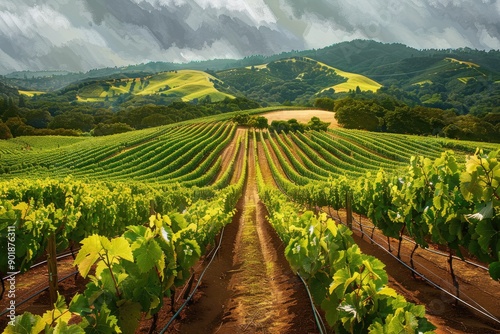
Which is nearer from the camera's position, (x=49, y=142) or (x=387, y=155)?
(x=387, y=155)

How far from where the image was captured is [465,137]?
72.4m

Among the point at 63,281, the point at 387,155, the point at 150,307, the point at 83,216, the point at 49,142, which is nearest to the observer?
the point at 150,307

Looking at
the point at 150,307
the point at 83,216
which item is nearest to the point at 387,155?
the point at 83,216

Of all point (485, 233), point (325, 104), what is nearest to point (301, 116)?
point (325, 104)

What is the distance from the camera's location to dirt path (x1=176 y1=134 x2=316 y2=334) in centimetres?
685

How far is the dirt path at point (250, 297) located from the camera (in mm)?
6848

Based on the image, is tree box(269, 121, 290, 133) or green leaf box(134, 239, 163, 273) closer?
green leaf box(134, 239, 163, 273)

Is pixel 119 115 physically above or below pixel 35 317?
above

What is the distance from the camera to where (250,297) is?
28.1 ft

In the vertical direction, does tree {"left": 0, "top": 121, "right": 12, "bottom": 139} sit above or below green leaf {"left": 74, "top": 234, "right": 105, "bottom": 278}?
above

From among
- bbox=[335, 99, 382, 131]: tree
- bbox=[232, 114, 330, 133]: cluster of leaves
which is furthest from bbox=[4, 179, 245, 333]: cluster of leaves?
bbox=[335, 99, 382, 131]: tree

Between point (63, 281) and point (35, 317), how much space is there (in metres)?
7.02

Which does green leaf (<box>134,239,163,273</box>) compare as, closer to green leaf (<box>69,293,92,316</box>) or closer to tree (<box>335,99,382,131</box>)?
green leaf (<box>69,293,92,316</box>)

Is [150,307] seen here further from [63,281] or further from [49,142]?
[49,142]
